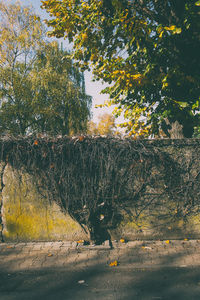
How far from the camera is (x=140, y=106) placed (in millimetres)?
8727

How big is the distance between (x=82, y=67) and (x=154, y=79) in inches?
108

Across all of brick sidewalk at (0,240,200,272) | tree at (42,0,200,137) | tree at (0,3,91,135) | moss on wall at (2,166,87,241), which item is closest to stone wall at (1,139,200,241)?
moss on wall at (2,166,87,241)

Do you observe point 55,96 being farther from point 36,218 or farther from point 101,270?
point 101,270

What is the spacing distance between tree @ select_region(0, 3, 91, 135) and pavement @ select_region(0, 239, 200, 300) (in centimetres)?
1618

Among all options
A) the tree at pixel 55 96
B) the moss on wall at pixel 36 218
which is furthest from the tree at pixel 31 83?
the moss on wall at pixel 36 218

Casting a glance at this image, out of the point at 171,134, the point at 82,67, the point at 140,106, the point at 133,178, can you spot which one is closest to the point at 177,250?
the point at 133,178

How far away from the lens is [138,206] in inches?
213

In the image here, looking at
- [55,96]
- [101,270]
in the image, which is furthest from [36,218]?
[55,96]

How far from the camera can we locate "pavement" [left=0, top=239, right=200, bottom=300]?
346 cm

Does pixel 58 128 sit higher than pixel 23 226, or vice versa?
pixel 58 128

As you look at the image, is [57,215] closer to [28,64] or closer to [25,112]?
[25,112]

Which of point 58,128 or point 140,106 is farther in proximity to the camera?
point 58,128

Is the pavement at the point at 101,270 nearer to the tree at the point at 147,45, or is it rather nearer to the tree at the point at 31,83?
the tree at the point at 147,45

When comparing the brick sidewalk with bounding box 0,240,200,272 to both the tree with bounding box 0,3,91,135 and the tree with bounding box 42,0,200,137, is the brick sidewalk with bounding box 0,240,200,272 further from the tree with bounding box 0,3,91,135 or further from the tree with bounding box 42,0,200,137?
the tree with bounding box 0,3,91,135
